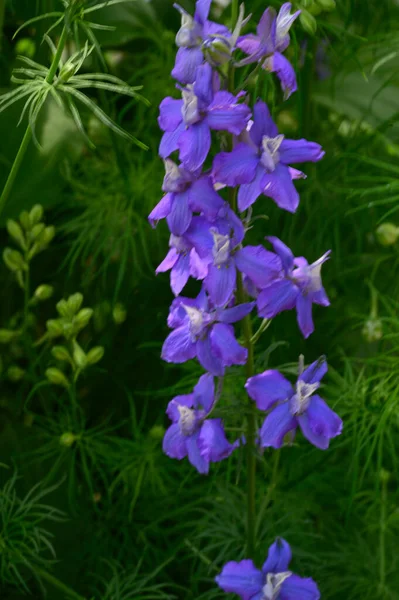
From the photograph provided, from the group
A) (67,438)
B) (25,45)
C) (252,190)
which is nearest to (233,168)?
(252,190)

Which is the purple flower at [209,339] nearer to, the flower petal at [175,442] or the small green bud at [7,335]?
the flower petal at [175,442]

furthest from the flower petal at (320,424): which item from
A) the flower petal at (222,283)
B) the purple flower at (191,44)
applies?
the purple flower at (191,44)

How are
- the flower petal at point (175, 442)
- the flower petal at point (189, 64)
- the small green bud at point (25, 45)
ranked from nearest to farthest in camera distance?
the flower petal at point (189, 64), the flower petal at point (175, 442), the small green bud at point (25, 45)

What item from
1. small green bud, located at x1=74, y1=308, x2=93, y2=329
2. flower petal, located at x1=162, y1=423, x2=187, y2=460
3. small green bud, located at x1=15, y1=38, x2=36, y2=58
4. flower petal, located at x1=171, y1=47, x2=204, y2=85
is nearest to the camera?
flower petal, located at x1=171, y1=47, x2=204, y2=85

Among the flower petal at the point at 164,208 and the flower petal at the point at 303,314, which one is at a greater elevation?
the flower petal at the point at 164,208

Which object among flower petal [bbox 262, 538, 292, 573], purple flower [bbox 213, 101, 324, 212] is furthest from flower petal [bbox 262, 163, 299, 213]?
flower petal [bbox 262, 538, 292, 573]

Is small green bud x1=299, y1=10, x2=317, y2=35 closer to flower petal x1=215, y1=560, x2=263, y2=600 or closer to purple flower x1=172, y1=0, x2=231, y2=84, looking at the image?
purple flower x1=172, y1=0, x2=231, y2=84

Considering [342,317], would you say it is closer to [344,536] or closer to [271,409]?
[344,536]
